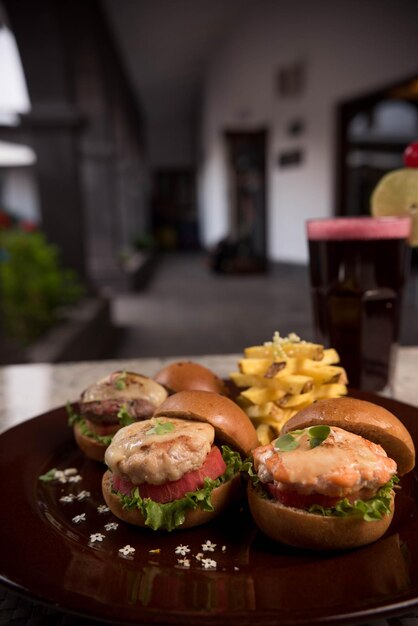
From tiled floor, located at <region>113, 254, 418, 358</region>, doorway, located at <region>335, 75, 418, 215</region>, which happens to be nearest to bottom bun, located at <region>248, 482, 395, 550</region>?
tiled floor, located at <region>113, 254, 418, 358</region>

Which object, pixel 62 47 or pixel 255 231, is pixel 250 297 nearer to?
pixel 255 231

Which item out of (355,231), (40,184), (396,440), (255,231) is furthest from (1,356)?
(255,231)

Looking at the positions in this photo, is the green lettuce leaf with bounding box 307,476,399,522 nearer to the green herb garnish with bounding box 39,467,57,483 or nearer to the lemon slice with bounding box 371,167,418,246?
the green herb garnish with bounding box 39,467,57,483

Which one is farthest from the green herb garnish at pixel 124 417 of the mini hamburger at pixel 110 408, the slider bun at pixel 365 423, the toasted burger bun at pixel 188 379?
the slider bun at pixel 365 423

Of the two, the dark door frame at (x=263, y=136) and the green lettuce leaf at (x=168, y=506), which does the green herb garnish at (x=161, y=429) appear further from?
the dark door frame at (x=263, y=136)

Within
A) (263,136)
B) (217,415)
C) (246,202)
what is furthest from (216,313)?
(217,415)

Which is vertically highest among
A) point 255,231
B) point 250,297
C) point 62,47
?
point 62,47
